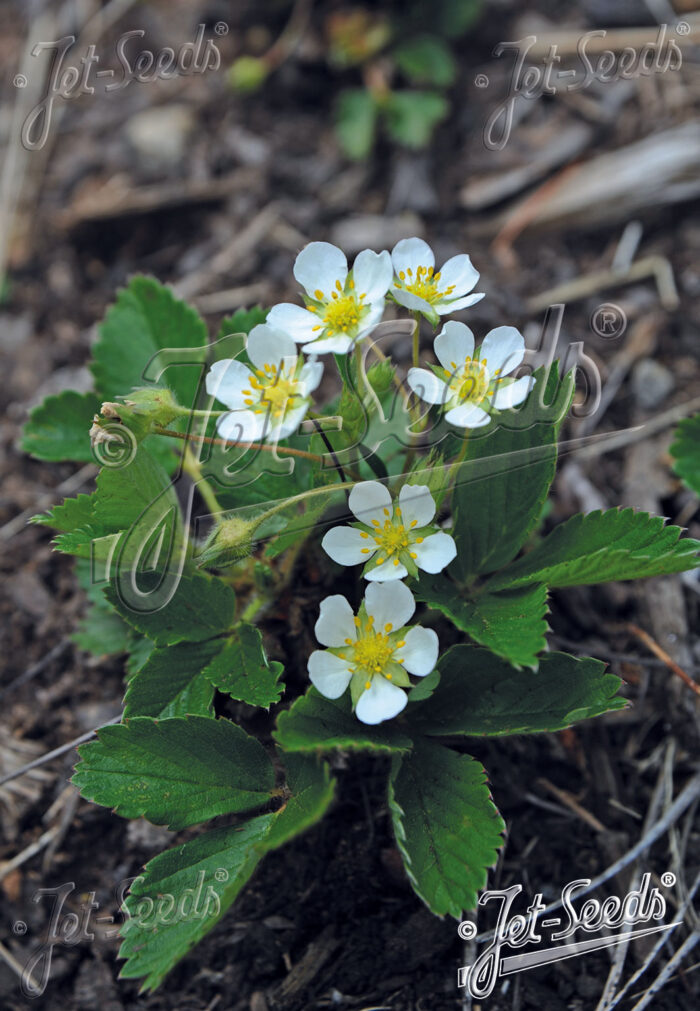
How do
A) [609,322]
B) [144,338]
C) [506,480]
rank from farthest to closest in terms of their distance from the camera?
[609,322]
[144,338]
[506,480]

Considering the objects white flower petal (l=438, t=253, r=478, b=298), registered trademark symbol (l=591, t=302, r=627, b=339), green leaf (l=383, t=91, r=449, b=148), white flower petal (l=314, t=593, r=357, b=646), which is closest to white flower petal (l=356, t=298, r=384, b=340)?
white flower petal (l=438, t=253, r=478, b=298)

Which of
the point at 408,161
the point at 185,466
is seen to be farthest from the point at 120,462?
the point at 408,161

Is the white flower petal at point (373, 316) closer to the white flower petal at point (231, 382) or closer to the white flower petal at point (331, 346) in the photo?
the white flower petal at point (331, 346)

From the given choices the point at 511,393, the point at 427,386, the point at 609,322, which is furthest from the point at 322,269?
the point at 609,322

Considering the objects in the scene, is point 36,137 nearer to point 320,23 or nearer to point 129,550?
point 320,23

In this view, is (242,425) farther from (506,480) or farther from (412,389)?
(506,480)

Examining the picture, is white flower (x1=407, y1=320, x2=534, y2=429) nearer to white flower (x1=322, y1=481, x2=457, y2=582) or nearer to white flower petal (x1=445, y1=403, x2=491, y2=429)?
white flower petal (x1=445, y1=403, x2=491, y2=429)
